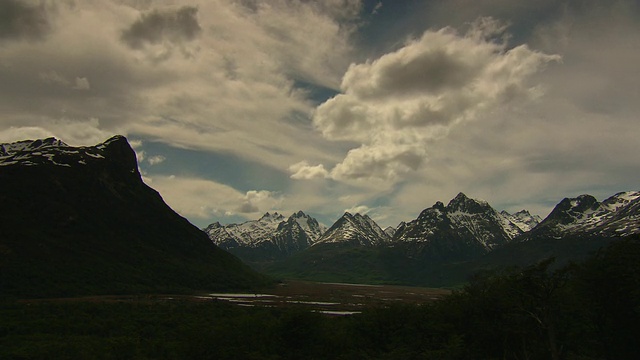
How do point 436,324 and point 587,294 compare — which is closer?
point 587,294

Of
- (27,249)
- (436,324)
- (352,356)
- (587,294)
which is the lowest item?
(352,356)

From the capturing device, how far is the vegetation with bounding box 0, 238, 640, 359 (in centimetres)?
6319

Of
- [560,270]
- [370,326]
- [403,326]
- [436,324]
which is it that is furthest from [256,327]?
[560,270]

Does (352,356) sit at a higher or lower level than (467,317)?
lower

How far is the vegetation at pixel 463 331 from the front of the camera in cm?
6319

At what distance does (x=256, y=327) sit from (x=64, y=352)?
3688cm

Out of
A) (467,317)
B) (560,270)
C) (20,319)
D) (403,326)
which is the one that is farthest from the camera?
(20,319)

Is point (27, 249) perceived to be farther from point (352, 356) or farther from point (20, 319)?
point (352, 356)

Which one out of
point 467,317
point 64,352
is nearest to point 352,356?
point 467,317

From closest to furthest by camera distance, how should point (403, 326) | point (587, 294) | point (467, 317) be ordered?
point (587, 294) < point (467, 317) < point (403, 326)

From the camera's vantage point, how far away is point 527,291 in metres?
64.0

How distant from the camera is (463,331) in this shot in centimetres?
7375

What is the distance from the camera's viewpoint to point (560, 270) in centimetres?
6247

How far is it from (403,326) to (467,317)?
14.2 meters
